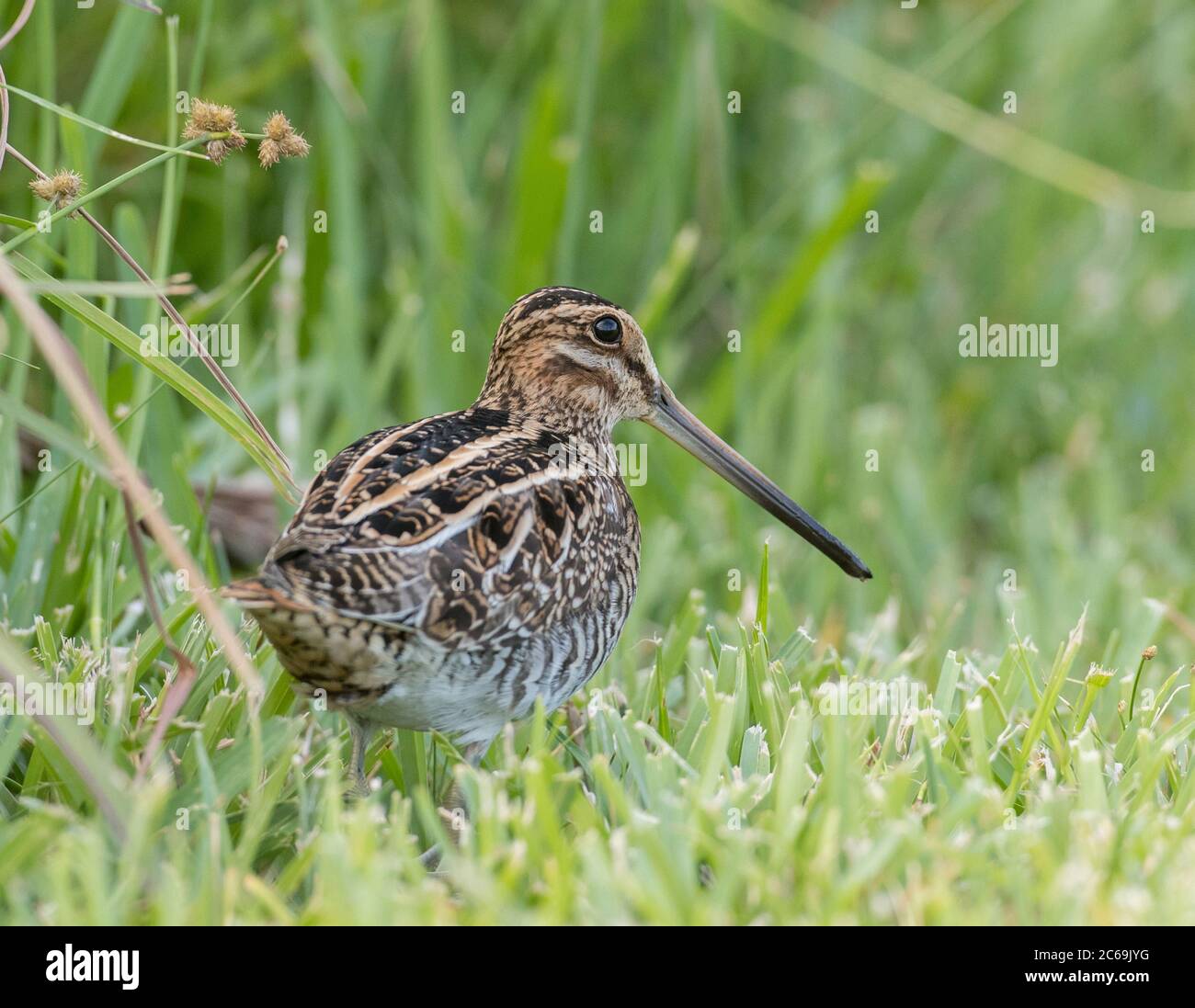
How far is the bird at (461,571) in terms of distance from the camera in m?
2.07

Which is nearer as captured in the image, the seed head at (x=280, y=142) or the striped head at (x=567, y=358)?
the seed head at (x=280, y=142)

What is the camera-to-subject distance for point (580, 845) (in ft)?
6.26

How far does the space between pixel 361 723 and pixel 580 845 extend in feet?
1.74

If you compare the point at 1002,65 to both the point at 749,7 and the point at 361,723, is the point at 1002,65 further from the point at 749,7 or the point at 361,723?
the point at 361,723

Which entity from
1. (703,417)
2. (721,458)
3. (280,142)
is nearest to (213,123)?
(280,142)

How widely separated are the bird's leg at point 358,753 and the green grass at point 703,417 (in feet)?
0.20

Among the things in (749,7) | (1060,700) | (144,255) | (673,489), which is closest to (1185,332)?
(749,7)

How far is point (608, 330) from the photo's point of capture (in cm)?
269
